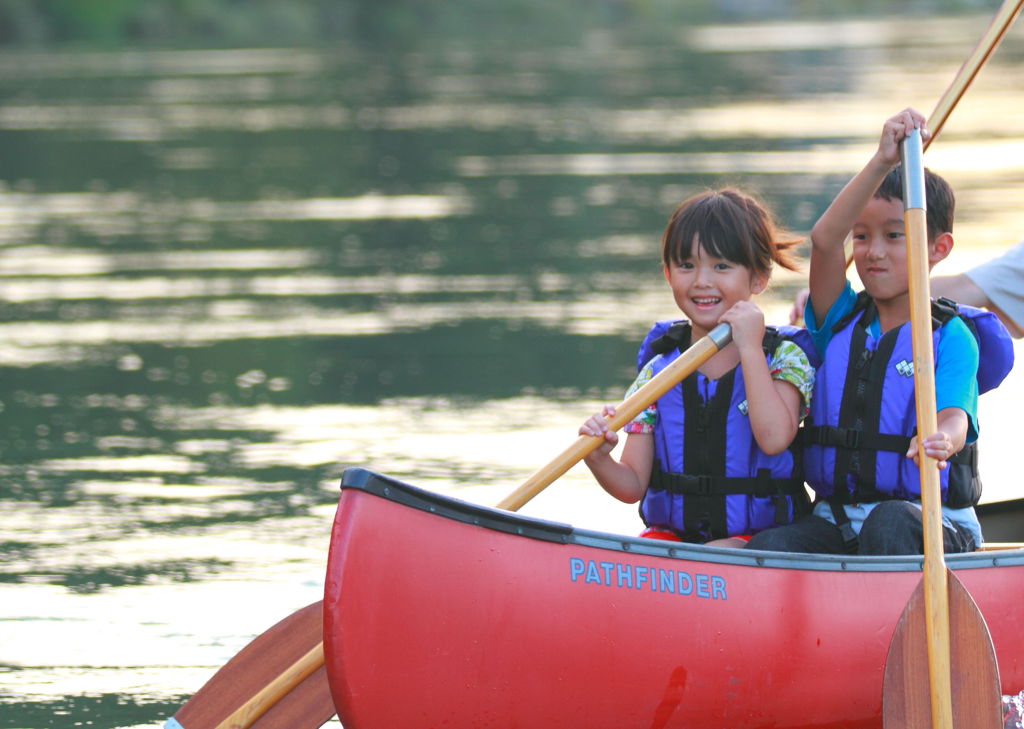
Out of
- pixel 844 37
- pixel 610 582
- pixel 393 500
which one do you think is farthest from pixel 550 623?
pixel 844 37

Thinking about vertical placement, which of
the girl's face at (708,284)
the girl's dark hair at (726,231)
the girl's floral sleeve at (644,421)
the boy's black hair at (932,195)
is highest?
the boy's black hair at (932,195)

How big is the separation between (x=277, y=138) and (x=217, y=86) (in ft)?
22.8

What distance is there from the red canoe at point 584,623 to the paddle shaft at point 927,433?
4.9 inches

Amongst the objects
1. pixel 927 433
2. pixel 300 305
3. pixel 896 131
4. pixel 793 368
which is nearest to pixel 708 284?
pixel 793 368

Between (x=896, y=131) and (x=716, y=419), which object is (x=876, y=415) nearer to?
(x=716, y=419)

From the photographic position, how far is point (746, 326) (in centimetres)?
380

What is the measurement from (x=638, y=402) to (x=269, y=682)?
3.06 feet

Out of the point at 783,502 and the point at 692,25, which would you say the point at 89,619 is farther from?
the point at 692,25

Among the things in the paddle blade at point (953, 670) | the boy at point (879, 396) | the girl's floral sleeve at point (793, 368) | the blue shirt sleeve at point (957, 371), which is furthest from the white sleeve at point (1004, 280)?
the paddle blade at point (953, 670)

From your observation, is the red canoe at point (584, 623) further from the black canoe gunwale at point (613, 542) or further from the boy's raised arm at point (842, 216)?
the boy's raised arm at point (842, 216)

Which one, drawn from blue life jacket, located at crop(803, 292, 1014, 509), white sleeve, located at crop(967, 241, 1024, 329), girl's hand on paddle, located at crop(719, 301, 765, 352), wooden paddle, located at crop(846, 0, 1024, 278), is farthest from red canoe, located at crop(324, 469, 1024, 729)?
white sleeve, located at crop(967, 241, 1024, 329)

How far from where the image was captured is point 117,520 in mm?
5684

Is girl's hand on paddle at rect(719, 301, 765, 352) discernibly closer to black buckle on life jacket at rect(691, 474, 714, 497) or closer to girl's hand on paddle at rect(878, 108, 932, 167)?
black buckle on life jacket at rect(691, 474, 714, 497)

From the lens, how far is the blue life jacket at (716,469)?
3.92 metres
